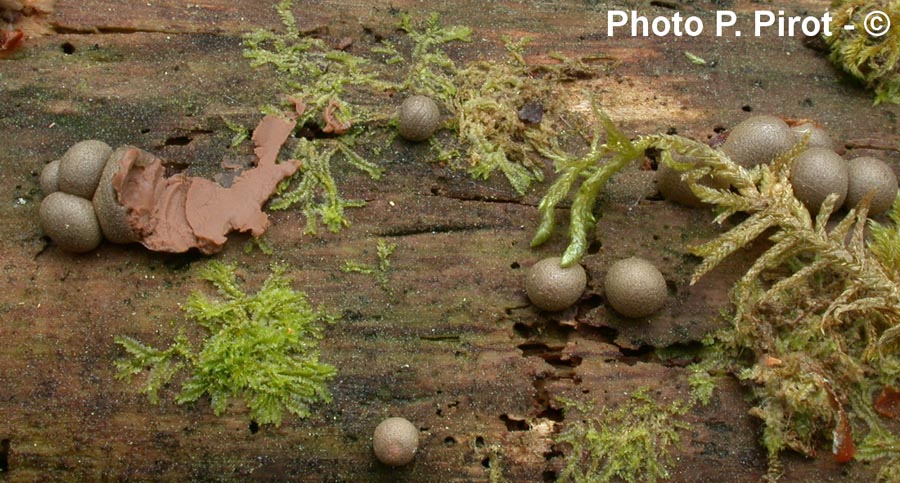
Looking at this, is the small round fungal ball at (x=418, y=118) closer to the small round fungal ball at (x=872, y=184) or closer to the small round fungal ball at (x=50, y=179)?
the small round fungal ball at (x=50, y=179)

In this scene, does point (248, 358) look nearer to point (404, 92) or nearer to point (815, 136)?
point (404, 92)

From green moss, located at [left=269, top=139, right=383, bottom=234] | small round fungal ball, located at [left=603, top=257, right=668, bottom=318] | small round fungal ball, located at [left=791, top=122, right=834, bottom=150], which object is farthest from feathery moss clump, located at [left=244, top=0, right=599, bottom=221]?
small round fungal ball, located at [left=791, top=122, right=834, bottom=150]

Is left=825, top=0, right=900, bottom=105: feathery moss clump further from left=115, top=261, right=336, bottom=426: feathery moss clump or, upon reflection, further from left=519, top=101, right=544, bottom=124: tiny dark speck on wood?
left=115, top=261, right=336, bottom=426: feathery moss clump

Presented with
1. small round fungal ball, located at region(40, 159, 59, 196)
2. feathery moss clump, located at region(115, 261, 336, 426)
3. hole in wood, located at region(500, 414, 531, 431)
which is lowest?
hole in wood, located at region(500, 414, 531, 431)

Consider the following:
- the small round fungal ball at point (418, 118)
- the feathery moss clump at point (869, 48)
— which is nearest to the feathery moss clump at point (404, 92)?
the small round fungal ball at point (418, 118)

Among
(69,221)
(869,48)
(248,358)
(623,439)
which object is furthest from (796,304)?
(69,221)
